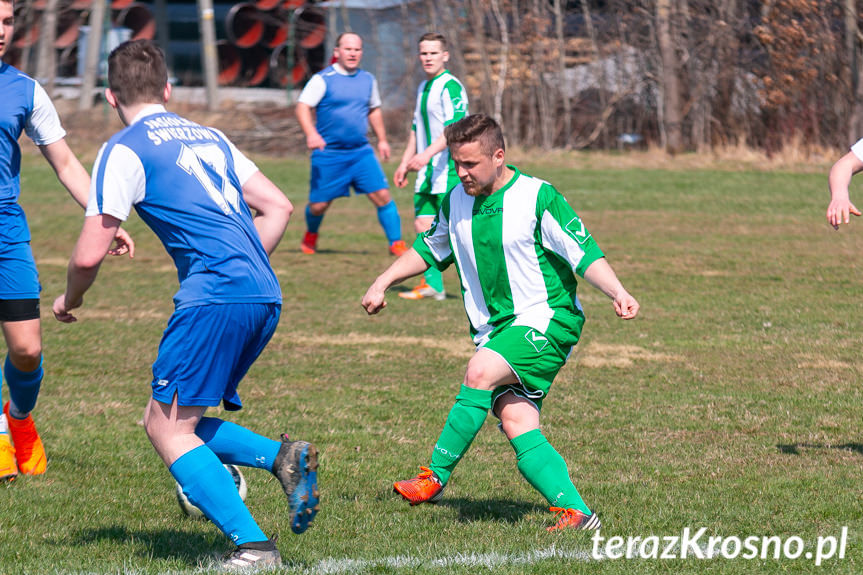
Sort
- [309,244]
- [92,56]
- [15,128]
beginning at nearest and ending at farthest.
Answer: [15,128], [309,244], [92,56]

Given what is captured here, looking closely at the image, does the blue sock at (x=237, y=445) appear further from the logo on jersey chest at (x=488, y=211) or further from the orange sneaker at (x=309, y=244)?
the orange sneaker at (x=309, y=244)

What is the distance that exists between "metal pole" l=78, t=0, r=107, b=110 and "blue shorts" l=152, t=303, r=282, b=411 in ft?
74.2

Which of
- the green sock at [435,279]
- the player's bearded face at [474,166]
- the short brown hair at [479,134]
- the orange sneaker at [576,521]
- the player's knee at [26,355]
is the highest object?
the short brown hair at [479,134]

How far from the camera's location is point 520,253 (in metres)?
4.34

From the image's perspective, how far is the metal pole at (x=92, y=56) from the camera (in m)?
25.3

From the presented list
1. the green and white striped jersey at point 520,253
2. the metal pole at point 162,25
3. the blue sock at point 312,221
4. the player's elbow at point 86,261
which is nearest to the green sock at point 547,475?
the green and white striped jersey at point 520,253

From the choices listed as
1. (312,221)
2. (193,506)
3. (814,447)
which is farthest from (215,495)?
(312,221)

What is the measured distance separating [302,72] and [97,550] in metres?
Result: 26.2

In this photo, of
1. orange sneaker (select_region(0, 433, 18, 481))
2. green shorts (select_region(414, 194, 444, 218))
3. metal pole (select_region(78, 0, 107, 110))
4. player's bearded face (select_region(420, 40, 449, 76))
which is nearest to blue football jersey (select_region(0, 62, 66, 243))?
orange sneaker (select_region(0, 433, 18, 481))

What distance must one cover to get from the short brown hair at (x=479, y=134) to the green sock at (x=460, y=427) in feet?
2.91

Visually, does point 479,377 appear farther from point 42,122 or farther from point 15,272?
point 42,122

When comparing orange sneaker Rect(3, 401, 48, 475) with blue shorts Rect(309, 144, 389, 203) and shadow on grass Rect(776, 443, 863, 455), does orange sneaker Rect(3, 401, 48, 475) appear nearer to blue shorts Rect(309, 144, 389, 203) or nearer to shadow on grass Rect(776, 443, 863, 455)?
shadow on grass Rect(776, 443, 863, 455)

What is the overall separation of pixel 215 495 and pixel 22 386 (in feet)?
6.03

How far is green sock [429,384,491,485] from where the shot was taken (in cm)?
427
